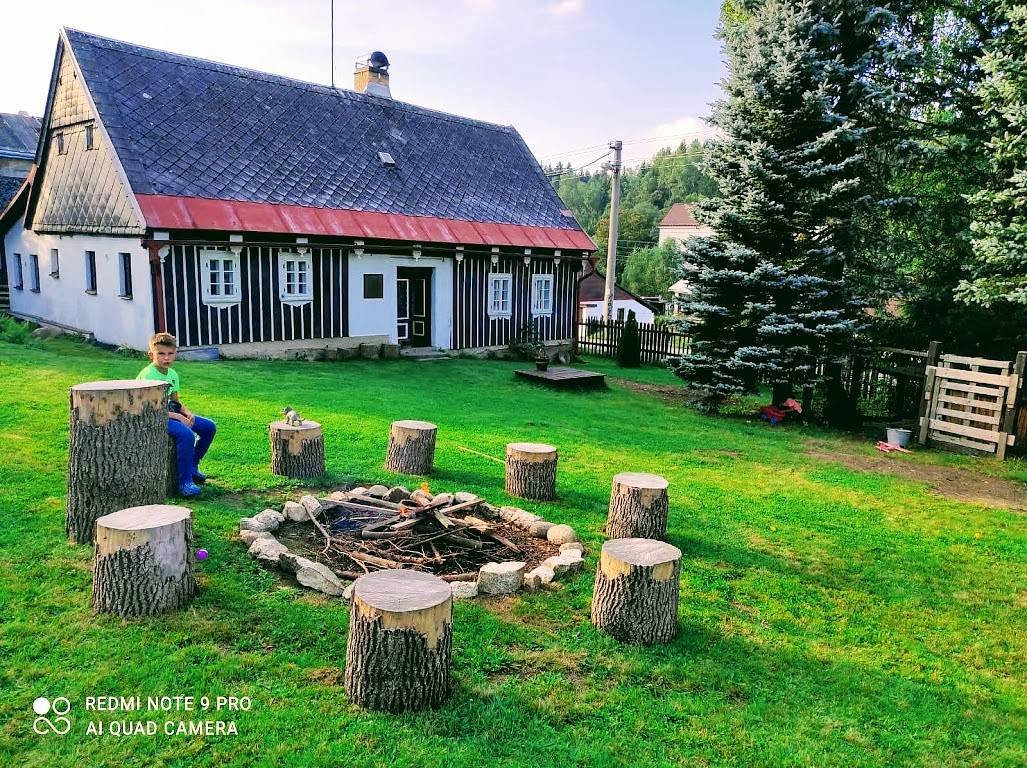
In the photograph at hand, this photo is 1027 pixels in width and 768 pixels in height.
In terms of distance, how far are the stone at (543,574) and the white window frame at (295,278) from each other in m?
12.5

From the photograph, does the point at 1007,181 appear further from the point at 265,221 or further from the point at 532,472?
the point at 265,221

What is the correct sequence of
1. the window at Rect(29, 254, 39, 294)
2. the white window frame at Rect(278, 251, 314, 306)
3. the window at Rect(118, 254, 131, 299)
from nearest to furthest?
1. the window at Rect(118, 254, 131, 299)
2. the white window frame at Rect(278, 251, 314, 306)
3. the window at Rect(29, 254, 39, 294)

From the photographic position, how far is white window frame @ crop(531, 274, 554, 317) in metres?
21.7

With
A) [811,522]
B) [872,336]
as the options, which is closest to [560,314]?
[872,336]

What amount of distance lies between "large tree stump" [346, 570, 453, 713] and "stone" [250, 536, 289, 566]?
5.52 ft

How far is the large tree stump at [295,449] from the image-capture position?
741 centimetres

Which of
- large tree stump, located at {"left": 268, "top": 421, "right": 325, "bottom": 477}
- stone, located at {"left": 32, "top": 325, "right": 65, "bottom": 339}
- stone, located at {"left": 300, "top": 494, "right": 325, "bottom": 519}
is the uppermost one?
stone, located at {"left": 32, "top": 325, "right": 65, "bottom": 339}

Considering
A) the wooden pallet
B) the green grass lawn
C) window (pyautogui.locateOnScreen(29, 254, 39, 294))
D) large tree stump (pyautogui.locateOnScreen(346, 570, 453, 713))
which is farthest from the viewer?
window (pyautogui.locateOnScreen(29, 254, 39, 294))

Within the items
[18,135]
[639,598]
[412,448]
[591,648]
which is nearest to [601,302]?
[18,135]

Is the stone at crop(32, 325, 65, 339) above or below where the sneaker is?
above

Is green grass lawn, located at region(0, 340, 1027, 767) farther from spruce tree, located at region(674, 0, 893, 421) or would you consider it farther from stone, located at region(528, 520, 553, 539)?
spruce tree, located at region(674, 0, 893, 421)

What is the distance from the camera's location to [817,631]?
17.3 ft

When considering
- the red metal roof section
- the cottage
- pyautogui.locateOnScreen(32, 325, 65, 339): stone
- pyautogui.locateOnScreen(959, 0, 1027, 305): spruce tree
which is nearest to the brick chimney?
the cottage

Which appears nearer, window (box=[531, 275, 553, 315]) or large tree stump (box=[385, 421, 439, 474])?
large tree stump (box=[385, 421, 439, 474])
